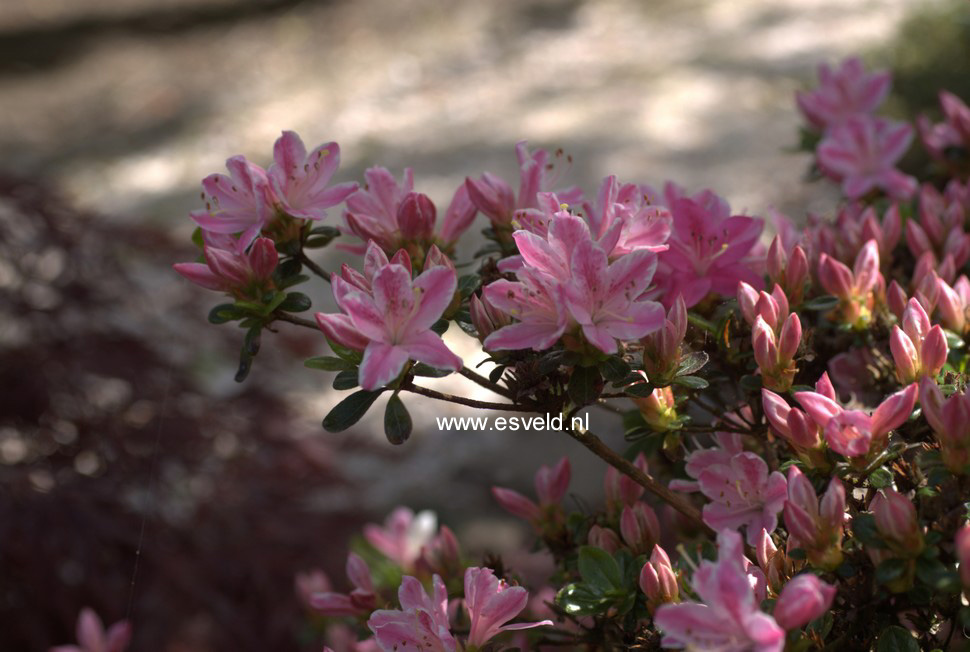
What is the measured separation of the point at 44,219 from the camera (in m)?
1.90

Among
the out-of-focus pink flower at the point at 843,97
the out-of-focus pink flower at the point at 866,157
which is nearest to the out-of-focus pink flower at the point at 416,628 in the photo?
the out-of-focus pink flower at the point at 866,157

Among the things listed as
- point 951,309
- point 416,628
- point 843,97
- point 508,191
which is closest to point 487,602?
point 416,628

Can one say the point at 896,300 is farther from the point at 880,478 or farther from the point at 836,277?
the point at 880,478

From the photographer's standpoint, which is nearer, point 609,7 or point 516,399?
point 516,399

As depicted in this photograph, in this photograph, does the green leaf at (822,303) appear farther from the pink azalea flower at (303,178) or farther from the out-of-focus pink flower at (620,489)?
the pink azalea flower at (303,178)

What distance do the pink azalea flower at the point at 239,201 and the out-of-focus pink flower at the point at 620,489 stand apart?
398mm

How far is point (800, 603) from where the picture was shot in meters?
0.59

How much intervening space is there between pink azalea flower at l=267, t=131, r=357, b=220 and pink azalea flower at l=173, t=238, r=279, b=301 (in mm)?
59

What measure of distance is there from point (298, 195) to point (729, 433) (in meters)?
0.44

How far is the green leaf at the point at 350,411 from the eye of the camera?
0.76 m

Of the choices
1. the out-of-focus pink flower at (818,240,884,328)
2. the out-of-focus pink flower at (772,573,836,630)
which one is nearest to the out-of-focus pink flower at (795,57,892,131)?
the out-of-focus pink flower at (818,240,884,328)

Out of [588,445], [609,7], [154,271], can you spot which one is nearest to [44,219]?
[154,271]

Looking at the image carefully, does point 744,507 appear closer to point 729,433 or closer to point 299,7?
point 729,433

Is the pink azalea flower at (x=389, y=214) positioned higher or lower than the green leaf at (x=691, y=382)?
higher
